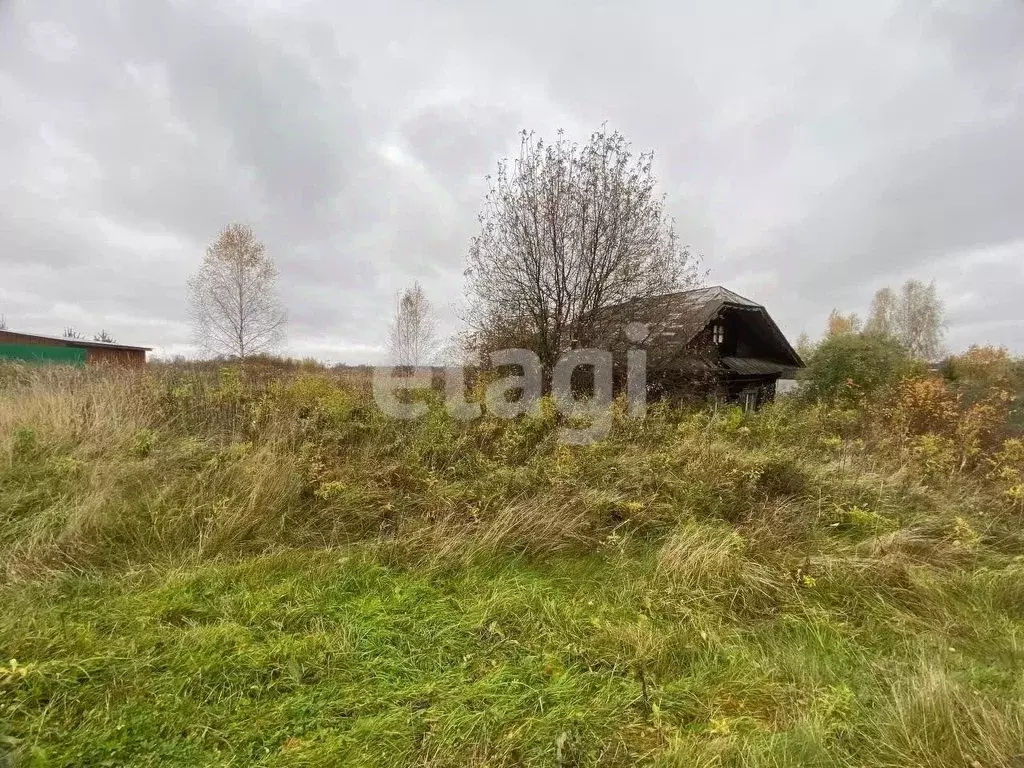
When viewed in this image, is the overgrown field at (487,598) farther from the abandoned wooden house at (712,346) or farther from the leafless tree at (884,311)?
the leafless tree at (884,311)

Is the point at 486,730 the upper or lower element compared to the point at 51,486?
lower

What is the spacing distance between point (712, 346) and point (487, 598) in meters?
10.8

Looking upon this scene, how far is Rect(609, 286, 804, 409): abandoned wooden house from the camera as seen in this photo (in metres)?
10.8

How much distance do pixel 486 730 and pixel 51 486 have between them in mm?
4552

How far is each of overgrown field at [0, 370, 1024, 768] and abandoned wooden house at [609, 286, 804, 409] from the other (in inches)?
211

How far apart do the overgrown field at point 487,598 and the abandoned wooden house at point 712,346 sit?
535 centimetres

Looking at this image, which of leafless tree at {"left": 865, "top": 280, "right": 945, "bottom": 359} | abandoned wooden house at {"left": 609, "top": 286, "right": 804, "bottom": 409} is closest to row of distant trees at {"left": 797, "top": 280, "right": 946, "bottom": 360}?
leafless tree at {"left": 865, "top": 280, "right": 945, "bottom": 359}

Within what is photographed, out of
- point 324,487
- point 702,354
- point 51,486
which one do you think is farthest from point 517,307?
point 51,486

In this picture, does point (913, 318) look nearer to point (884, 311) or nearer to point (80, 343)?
point (884, 311)

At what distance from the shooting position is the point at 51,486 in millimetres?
3912

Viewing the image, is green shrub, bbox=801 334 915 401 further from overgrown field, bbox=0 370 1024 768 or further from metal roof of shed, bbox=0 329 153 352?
metal roof of shed, bbox=0 329 153 352

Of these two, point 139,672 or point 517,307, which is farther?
point 517,307

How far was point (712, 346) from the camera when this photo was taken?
464 inches

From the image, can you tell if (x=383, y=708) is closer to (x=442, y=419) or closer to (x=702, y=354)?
(x=442, y=419)
